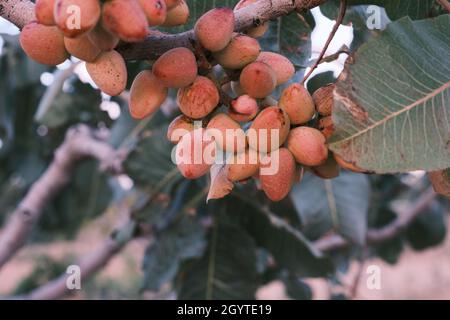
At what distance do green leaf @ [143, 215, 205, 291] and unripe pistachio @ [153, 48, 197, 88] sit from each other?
39.1 inches

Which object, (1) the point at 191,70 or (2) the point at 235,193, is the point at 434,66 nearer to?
(1) the point at 191,70

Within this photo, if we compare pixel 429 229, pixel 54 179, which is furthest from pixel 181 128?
pixel 429 229

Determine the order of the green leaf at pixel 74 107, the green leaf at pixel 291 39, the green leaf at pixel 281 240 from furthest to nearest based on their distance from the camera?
1. the green leaf at pixel 74 107
2. the green leaf at pixel 281 240
3. the green leaf at pixel 291 39

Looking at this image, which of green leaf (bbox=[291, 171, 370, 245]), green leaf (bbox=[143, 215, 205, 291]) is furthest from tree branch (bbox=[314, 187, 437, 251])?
green leaf (bbox=[143, 215, 205, 291])

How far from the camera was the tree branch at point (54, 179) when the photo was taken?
5.93ft

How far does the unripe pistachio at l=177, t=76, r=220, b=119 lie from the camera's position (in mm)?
720

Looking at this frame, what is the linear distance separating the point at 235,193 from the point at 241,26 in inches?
37.9

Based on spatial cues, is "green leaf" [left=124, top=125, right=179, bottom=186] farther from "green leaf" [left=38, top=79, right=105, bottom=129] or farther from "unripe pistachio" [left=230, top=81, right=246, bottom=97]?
"unripe pistachio" [left=230, top=81, right=246, bottom=97]

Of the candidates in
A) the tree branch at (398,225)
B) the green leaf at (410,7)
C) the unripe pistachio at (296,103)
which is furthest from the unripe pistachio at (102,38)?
the tree branch at (398,225)

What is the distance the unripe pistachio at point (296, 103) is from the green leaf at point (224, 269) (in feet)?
3.05

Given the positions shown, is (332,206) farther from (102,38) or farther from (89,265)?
(102,38)

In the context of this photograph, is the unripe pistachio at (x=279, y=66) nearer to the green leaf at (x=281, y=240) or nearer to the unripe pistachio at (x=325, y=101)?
the unripe pistachio at (x=325, y=101)

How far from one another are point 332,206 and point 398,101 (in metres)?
0.99
